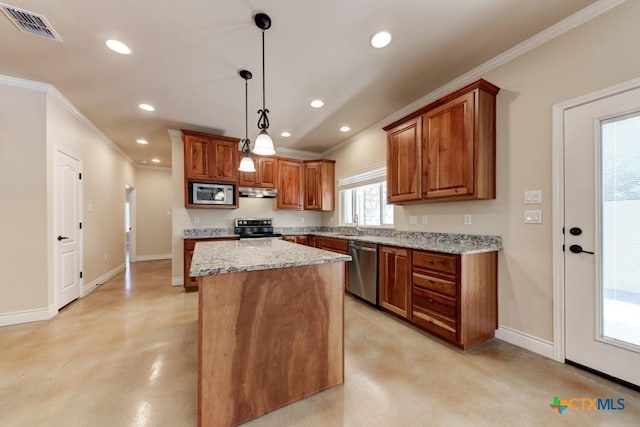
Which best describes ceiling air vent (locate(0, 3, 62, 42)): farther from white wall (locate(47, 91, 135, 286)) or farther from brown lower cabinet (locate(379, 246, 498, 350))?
brown lower cabinet (locate(379, 246, 498, 350))

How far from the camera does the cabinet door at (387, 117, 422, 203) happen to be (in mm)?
2854

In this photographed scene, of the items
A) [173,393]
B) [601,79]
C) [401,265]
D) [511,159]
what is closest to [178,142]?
[173,393]

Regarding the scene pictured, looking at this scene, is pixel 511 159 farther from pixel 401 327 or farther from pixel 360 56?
pixel 401 327

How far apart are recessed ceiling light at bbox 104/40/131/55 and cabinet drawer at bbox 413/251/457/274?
11.2 ft

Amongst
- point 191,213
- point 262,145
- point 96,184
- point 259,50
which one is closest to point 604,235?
point 262,145

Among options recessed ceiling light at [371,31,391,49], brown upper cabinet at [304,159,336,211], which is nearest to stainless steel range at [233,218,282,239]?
brown upper cabinet at [304,159,336,211]

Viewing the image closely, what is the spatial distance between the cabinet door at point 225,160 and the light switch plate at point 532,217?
4.06m

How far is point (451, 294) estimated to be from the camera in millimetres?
2219

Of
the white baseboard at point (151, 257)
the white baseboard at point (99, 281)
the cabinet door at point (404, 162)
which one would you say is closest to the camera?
the cabinet door at point (404, 162)

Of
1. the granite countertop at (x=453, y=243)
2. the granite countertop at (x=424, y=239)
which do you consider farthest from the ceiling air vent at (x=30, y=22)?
the granite countertop at (x=453, y=243)

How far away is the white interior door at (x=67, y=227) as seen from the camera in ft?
10.2

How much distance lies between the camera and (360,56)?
2.33m

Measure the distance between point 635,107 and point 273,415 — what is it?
3127 mm

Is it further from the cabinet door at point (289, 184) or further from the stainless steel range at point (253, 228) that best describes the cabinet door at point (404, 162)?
the stainless steel range at point (253, 228)
